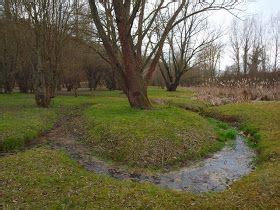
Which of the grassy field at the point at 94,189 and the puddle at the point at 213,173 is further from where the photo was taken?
the puddle at the point at 213,173

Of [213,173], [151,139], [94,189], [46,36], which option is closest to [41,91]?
[46,36]

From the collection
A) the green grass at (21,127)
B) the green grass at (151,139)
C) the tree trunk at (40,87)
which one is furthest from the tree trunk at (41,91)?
the green grass at (151,139)

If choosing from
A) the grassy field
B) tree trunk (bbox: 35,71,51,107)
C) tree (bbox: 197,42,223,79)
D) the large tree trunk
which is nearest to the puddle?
the grassy field

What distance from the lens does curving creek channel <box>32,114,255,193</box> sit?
31.4ft

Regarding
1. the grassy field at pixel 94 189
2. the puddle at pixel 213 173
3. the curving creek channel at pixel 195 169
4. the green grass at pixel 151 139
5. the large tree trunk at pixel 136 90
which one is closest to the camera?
the grassy field at pixel 94 189

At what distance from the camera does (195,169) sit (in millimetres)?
10930

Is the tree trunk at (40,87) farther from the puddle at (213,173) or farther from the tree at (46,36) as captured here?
the puddle at (213,173)

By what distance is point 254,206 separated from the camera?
7059 millimetres

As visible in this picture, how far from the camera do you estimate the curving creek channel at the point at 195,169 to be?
31.4ft

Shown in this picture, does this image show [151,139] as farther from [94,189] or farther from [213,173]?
[94,189]

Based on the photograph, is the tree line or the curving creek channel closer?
the curving creek channel

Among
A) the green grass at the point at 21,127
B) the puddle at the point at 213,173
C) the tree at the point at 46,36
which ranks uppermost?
the tree at the point at 46,36

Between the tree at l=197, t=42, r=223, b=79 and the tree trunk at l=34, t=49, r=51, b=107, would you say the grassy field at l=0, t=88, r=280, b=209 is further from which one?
the tree at l=197, t=42, r=223, b=79

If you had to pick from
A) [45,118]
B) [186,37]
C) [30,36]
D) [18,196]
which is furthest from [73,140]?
[186,37]
